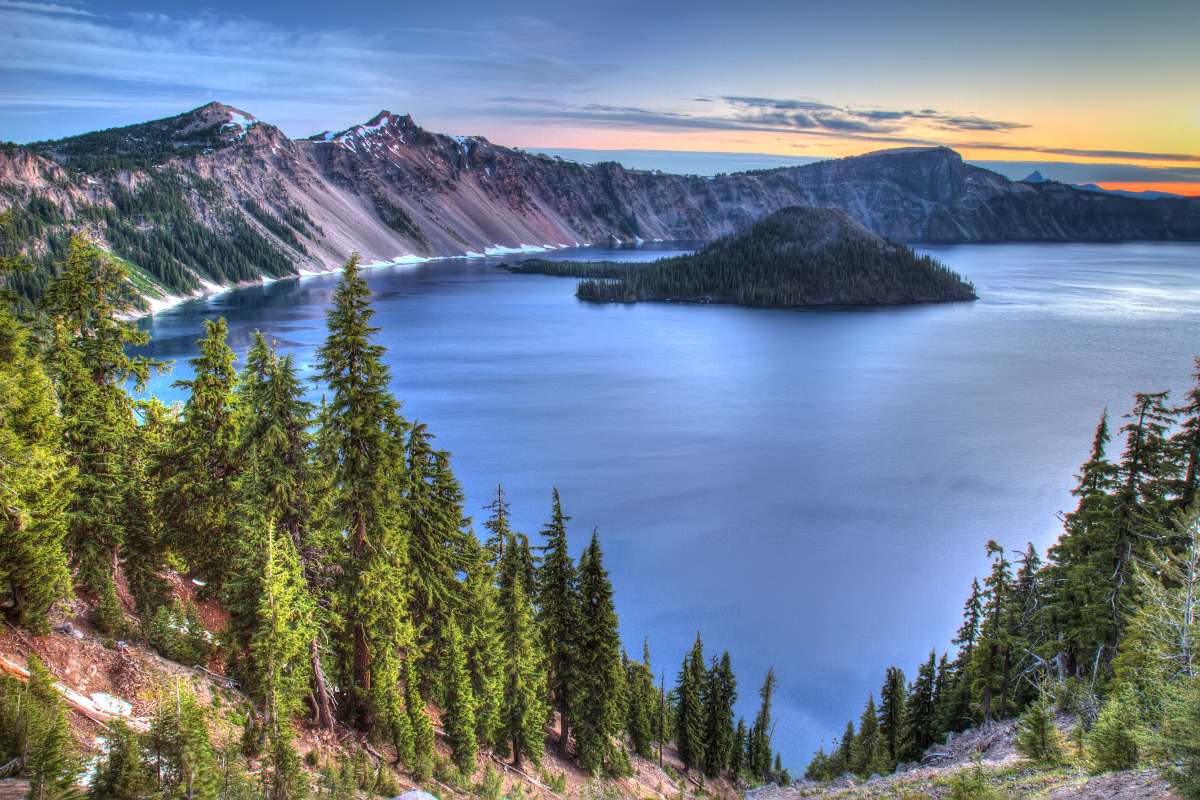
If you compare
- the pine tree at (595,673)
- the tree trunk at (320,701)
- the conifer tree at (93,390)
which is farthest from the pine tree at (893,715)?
the conifer tree at (93,390)

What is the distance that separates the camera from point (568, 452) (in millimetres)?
66250

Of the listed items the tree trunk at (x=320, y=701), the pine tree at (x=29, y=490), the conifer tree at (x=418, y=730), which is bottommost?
the conifer tree at (x=418, y=730)

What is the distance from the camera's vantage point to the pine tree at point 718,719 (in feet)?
110

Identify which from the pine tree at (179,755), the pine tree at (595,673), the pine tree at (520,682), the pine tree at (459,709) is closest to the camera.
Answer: the pine tree at (179,755)

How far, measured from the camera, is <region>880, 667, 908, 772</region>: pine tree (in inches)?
1328

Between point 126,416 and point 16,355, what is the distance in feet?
20.6

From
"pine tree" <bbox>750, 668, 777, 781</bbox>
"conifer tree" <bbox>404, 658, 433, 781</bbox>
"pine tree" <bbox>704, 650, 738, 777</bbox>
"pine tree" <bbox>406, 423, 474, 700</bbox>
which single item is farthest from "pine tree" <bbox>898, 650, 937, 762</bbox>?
"conifer tree" <bbox>404, 658, 433, 781</bbox>

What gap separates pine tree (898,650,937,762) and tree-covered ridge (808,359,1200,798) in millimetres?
66

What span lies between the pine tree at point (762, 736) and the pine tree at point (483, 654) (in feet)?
53.9

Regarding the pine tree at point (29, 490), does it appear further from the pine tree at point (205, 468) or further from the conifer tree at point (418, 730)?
the conifer tree at point (418, 730)

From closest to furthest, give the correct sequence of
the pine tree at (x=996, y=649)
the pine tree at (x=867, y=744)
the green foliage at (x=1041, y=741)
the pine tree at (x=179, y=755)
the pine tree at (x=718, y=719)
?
the pine tree at (x=179, y=755) < the green foliage at (x=1041, y=741) < the pine tree at (x=996, y=649) < the pine tree at (x=867, y=744) < the pine tree at (x=718, y=719)

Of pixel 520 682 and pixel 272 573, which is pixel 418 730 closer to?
pixel 520 682

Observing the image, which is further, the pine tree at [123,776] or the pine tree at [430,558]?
the pine tree at [430,558]

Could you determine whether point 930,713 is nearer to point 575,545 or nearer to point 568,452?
point 575,545
